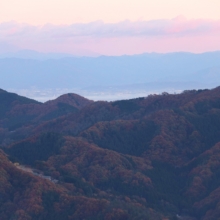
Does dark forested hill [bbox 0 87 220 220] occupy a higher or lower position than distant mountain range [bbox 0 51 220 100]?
lower

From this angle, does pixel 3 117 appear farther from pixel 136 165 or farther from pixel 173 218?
pixel 173 218

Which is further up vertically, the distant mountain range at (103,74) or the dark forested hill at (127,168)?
the distant mountain range at (103,74)

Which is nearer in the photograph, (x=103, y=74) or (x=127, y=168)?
(x=127, y=168)

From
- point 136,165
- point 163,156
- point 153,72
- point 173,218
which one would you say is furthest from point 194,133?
point 153,72

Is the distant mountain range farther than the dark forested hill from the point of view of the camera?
Yes
